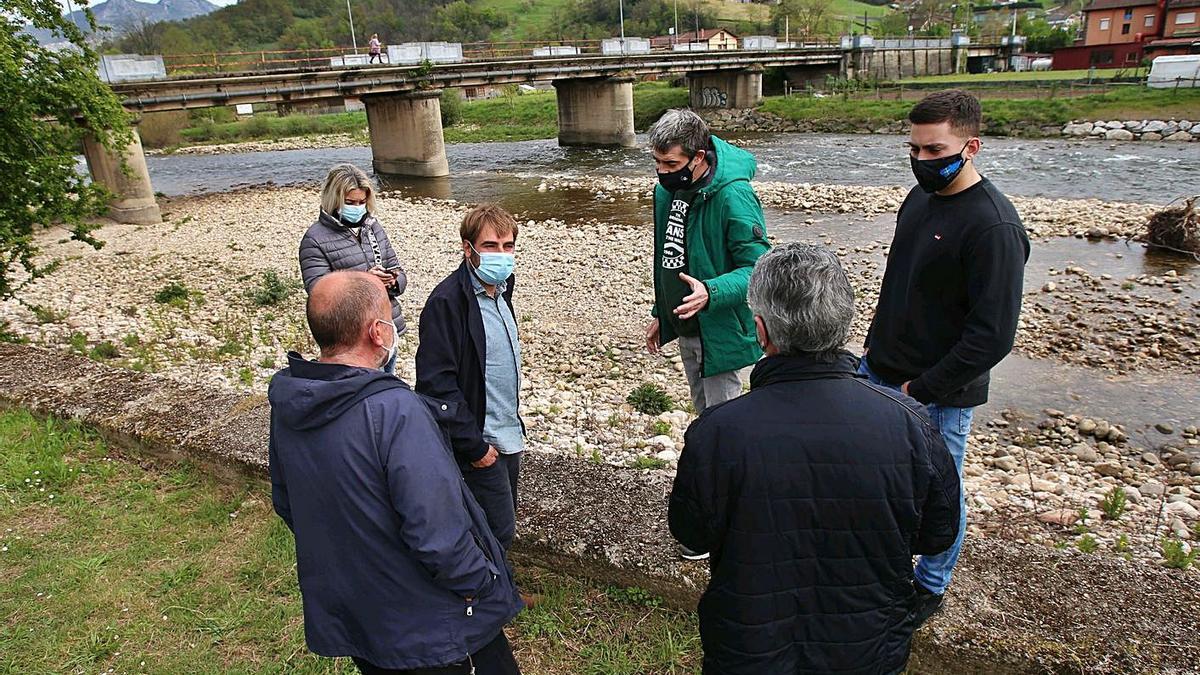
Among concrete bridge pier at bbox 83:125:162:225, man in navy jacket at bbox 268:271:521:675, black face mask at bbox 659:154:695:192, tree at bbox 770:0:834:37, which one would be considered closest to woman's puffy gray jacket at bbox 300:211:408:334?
black face mask at bbox 659:154:695:192

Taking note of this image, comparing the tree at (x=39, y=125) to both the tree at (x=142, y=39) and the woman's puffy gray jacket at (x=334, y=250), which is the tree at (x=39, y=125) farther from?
the tree at (x=142, y=39)

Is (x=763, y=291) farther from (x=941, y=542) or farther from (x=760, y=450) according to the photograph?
(x=941, y=542)

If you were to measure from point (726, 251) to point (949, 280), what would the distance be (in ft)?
3.57

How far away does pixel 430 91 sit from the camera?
107 feet

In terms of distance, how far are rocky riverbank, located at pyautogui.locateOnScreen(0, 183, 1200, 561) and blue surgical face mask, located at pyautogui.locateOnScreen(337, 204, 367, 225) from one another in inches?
103

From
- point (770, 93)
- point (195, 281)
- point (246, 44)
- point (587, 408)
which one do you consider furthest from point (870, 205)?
point (246, 44)

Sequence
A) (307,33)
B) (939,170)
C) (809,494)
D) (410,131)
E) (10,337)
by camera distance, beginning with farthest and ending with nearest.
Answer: (307,33) → (410,131) → (10,337) → (939,170) → (809,494)

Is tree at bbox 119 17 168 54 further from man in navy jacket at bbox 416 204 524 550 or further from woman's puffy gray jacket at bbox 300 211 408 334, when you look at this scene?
man in navy jacket at bbox 416 204 524 550

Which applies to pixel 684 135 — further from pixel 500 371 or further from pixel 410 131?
pixel 410 131

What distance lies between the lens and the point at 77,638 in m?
3.24

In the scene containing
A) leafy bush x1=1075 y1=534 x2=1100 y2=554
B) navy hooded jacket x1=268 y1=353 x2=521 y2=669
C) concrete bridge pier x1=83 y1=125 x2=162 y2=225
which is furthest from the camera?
concrete bridge pier x1=83 y1=125 x2=162 y2=225

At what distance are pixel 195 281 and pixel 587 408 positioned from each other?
10153 millimetres

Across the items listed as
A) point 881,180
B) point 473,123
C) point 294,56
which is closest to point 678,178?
point 881,180

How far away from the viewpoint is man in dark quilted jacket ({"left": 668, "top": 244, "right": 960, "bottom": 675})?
1.85m
